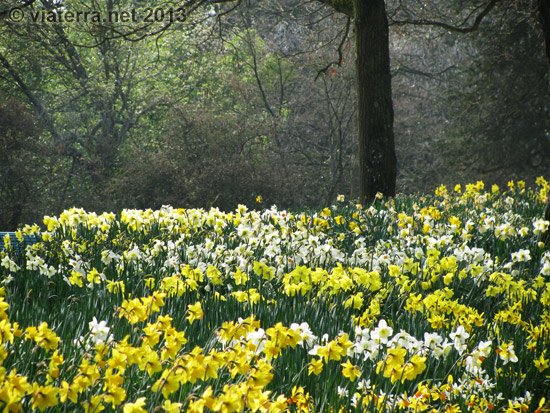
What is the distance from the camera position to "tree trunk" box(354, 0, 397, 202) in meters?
8.32

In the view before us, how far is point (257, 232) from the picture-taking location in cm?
500

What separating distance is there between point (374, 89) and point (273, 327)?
6.39m

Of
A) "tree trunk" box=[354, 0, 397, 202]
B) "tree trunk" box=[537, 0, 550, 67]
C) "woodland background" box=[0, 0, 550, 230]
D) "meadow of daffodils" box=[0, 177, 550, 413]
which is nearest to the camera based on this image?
"meadow of daffodils" box=[0, 177, 550, 413]

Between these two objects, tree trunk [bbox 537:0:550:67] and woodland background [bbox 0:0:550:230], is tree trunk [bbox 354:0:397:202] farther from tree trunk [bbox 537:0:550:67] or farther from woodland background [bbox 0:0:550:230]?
A: woodland background [bbox 0:0:550:230]

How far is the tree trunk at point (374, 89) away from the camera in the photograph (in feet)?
27.3

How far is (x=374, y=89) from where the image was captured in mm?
8336

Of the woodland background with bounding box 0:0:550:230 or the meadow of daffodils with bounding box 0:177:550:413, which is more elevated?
the woodland background with bounding box 0:0:550:230

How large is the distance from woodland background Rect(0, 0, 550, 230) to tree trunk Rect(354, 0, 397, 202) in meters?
3.13

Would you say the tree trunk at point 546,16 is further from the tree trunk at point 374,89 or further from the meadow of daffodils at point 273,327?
the tree trunk at point 374,89

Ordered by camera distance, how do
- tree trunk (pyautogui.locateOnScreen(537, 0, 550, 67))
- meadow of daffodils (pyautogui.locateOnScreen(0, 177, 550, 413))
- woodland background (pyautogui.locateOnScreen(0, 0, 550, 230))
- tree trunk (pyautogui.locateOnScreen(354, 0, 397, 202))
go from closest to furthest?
meadow of daffodils (pyautogui.locateOnScreen(0, 177, 550, 413))
tree trunk (pyautogui.locateOnScreen(537, 0, 550, 67))
tree trunk (pyautogui.locateOnScreen(354, 0, 397, 202))
woodland background (pyautogui.locateOnScreen(0, 0, 550, 230))

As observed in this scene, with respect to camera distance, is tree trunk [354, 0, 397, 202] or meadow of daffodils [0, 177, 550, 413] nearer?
meadow of daffodils [0, 177, 550, 413]

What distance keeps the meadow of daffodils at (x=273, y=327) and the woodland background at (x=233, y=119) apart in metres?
7.73

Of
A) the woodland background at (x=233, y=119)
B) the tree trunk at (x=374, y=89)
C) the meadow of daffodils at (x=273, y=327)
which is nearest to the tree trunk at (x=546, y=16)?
the meadow of daffodils at (x=273, y=327)

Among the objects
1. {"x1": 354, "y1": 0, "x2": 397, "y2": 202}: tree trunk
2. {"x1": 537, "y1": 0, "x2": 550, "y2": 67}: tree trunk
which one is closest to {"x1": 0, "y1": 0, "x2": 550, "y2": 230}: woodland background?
{"x1": 354, "y1": 0, "x2": 397, "y2": 202}: tree trunk
